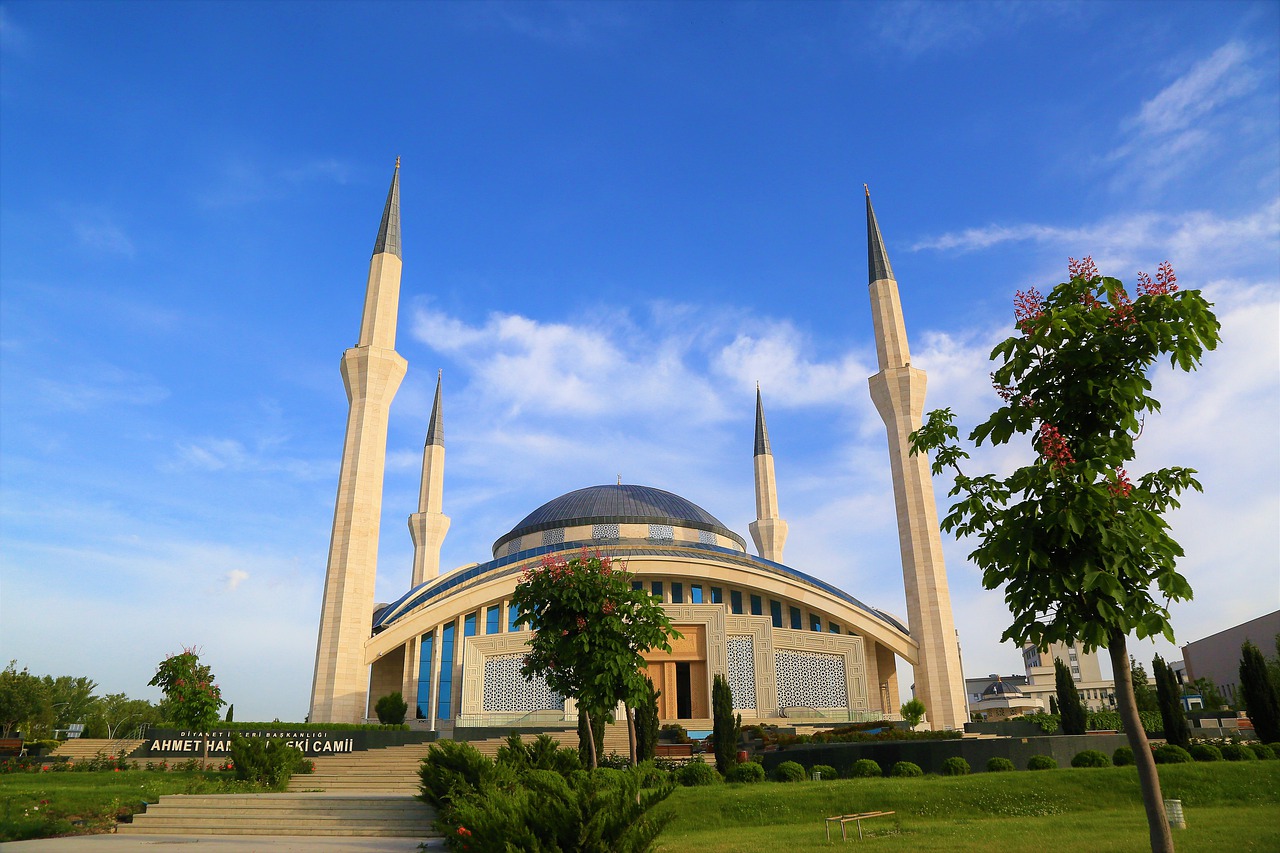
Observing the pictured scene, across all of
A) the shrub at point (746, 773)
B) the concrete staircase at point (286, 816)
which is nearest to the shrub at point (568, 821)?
the concrete staircase at point (286, 816)

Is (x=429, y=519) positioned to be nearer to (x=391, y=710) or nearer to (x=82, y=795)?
(x=391, y=710)

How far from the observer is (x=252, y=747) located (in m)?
18.8

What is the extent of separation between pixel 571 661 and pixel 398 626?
23.4m

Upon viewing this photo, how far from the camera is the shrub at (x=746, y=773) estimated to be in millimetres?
19359

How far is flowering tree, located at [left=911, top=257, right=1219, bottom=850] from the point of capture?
716 cm

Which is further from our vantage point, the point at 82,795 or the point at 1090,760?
the point at 1090,760

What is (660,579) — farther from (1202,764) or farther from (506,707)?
(1202,764)

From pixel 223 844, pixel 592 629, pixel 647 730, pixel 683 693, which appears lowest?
pixel 223 844

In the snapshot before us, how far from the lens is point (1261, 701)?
2123 centimetres

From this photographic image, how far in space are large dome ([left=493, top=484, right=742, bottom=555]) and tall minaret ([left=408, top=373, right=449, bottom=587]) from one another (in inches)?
160

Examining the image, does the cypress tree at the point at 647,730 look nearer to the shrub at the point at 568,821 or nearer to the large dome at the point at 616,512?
the shrub at the point at 568,821

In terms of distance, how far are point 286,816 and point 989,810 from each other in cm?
1238

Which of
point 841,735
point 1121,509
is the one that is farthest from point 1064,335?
point 841,735

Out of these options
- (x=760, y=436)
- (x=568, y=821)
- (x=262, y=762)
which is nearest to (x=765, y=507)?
(x=760, y=436)
